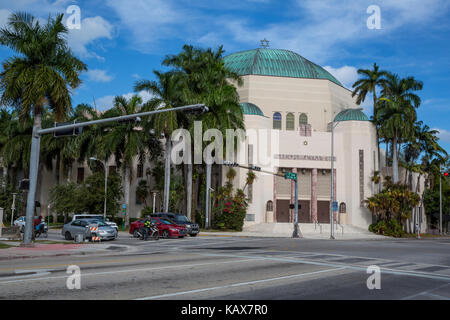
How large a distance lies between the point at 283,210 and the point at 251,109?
1315 cm

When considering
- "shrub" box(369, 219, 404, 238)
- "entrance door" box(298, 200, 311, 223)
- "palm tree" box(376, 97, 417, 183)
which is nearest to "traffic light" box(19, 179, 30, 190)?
"entrance door" box(298, 200, 311, 223)

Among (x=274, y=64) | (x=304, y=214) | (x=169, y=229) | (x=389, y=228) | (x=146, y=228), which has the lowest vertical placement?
(x=389, y=228)

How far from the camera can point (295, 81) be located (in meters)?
61.8

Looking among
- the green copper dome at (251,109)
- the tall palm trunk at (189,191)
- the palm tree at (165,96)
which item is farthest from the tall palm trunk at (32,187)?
the green copper dome at (251,109)

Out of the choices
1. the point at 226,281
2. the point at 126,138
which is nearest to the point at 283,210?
the point at 126,138

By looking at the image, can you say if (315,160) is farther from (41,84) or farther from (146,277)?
(146,277)

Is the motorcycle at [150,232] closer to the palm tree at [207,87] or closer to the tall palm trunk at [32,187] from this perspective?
the tall palm trunk at [32,187]

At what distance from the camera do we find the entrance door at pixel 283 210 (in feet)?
179

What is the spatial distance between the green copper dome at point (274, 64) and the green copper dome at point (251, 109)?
831 centimetres

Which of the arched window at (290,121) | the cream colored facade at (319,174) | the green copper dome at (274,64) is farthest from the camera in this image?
the green copper dome at (274,64)

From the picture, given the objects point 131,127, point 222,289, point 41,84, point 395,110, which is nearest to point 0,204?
point 131,127

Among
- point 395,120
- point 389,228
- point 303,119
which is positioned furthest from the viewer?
point 303,119

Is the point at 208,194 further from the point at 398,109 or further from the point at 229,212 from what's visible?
the point at 398,109

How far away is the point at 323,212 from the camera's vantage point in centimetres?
5572
